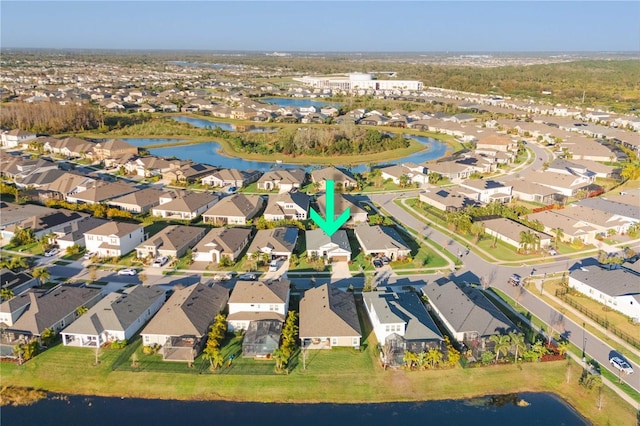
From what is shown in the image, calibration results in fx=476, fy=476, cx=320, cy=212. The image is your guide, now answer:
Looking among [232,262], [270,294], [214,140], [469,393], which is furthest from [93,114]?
[469,393]

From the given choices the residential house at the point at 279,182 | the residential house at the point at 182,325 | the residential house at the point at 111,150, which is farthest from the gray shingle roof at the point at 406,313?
the residential house at the point at 111,150

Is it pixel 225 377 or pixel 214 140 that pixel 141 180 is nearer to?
pixel 214 140

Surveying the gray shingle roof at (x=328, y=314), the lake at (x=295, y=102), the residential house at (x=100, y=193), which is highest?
the lake at (x=295, y=102)

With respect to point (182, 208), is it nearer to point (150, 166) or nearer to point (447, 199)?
point (150, 166)

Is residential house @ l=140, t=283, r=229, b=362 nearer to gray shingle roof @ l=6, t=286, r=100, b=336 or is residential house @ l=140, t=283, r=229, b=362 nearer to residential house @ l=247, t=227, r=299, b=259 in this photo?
gray shingle roof @ l=6, t=286, r=100, b=336

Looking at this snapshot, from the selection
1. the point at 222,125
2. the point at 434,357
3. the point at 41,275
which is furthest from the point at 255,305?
the point at 222,125

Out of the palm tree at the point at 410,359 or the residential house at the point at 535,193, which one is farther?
the residential house at the point at 535,193

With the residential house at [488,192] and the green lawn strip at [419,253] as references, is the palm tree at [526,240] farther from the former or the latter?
the residential house at [488,192]
